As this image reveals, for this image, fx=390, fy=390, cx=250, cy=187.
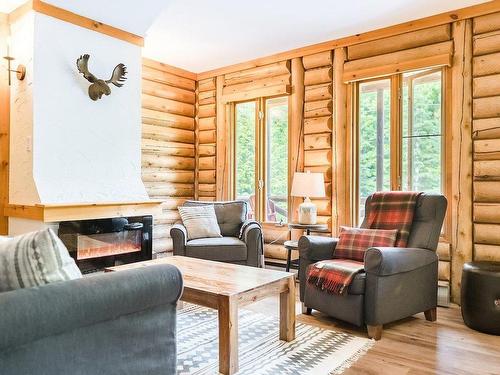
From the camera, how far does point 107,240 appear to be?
12.3 feet

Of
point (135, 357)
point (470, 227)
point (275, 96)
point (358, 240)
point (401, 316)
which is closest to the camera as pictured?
point (135, 357)

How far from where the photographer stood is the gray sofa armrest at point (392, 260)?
2.67 m

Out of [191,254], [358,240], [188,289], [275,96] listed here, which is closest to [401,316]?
[358,240]

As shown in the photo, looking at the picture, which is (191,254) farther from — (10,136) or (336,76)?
(336,76)

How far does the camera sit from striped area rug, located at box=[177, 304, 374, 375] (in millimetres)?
2291

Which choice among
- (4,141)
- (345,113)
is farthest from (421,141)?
(4,141)

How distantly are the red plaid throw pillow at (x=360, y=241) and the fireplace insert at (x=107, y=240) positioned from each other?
77.1 inches

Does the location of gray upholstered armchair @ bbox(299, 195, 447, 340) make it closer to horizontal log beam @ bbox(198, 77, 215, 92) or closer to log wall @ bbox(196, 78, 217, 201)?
log wall @ bbox(196, 78, 217, 201)

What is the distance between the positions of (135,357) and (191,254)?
7.95ft

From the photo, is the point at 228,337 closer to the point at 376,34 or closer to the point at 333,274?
the point at 333,274

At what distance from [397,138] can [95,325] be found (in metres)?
3.47

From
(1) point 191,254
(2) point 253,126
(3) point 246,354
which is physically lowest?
(3) point 246,354

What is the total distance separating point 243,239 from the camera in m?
4.19

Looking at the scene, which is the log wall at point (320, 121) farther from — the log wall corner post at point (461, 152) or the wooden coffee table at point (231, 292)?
the wooden coffee table at point (231, 292)
